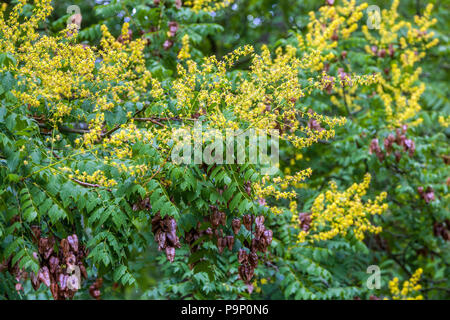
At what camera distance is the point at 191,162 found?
8.77 ft

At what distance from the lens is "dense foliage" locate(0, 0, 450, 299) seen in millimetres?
2729

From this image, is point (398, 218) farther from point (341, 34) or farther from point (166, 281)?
point (166, 281)

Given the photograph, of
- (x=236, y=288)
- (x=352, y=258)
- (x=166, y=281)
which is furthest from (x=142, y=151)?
(x=352, y=258)

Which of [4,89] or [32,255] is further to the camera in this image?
[4,89]

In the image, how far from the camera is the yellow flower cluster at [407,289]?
5.30 metres

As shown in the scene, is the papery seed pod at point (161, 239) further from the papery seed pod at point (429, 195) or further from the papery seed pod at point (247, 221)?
the papery seed pod at point (429, 195)

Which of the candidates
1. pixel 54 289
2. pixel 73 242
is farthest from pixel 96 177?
pixel 54 289

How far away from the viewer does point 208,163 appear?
2750 millimetres

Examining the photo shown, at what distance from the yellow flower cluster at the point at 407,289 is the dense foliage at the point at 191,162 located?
0.05 metres

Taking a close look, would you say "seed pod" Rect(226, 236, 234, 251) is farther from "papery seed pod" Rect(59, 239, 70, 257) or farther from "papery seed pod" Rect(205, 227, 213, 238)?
"papery seed pod" Rect(59, 239, 70, 257)

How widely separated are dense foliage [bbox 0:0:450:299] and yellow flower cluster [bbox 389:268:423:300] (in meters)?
0.05

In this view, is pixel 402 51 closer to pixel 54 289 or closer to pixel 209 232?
pixel 209 232

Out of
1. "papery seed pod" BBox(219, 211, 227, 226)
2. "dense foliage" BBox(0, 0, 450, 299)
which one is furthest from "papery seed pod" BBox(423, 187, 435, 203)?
"papery seed pod" BBox(219, 211, 227, 226)
